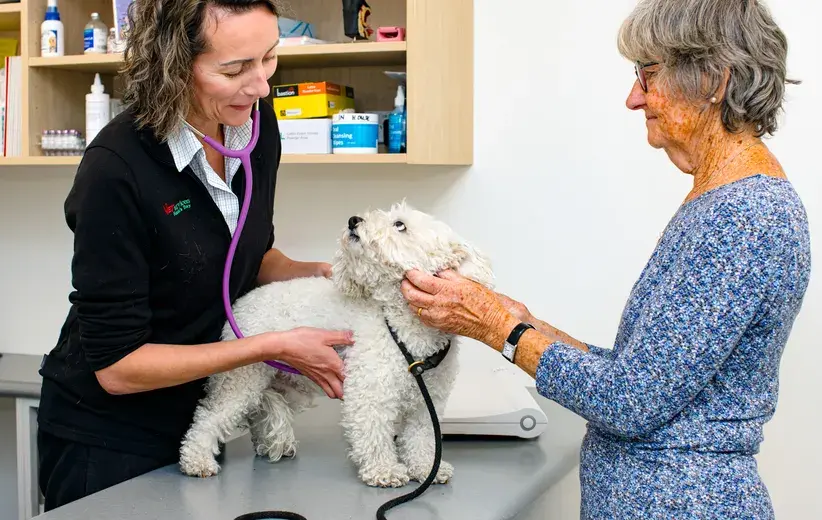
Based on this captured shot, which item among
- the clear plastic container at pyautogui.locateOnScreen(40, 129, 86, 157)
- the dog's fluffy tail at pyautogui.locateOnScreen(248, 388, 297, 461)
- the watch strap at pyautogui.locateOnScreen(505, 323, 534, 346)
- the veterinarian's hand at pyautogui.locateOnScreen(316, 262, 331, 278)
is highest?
the clear plastic container at pyautogui.locateOnScreen(40, 129, 86, 157)

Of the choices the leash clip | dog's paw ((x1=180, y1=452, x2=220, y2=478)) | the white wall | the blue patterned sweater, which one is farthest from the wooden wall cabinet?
the blue patterned sweater

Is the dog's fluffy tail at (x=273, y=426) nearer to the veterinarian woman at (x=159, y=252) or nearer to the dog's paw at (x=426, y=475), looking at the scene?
the veterinarian woman at (x=159, y=252)

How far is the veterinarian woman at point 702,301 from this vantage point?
1010mm

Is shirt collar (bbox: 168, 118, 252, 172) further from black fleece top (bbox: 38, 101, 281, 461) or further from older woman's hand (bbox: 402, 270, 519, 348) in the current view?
older woman's hand (bbox: 402, 270, 519, 348)

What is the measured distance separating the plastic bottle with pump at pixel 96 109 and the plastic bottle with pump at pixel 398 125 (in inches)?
32.1

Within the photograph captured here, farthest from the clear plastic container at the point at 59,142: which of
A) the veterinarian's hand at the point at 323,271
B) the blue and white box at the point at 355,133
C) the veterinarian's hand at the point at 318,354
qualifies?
the veterinarian's hand at the point at 318,354

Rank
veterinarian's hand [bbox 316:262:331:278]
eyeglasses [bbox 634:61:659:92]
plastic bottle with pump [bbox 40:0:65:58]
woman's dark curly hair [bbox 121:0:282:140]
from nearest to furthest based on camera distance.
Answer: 1. eyeglasses [bbox 634:61:659:92]
2. woman's dark curly hair [bbox 121:0:282:140]
3. veterinarian's hand [bbox 316:262:331:278]
4. plastic bottle with pump [bbox 40:0:65:58]

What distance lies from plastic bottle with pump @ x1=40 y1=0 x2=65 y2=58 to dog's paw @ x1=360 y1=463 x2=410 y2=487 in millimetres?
1547

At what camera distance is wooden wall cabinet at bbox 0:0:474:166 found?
6.37ft

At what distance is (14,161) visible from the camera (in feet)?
7.43

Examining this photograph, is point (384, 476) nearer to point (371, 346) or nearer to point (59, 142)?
point (371, 346)

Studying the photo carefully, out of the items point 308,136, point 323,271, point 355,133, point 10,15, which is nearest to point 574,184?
point 355,133

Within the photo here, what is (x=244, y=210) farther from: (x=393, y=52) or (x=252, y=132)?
(x=393, y=52)

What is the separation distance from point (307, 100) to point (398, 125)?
0.24 m
